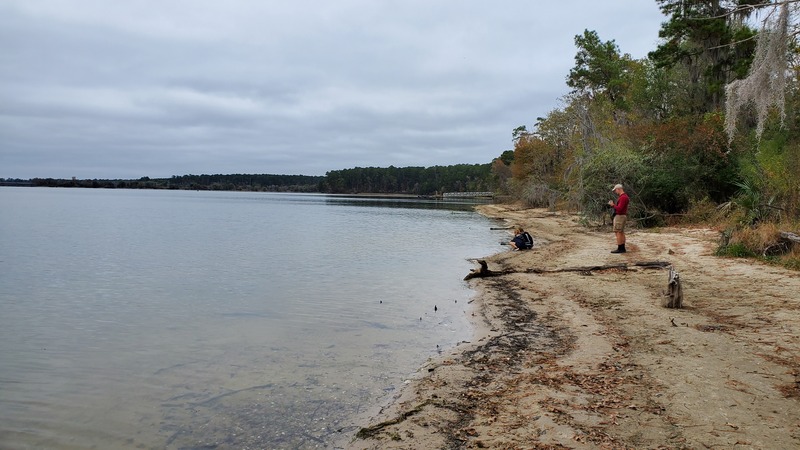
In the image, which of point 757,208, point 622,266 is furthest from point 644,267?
point 757,208

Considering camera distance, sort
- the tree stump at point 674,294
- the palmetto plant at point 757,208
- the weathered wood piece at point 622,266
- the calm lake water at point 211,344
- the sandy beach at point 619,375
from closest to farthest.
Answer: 1. the sandy beach at point 619,375
2. the calm lake water at point 211,344
3. the tree stump at point 674,294
4. the weathered wood piece at point 622,266
5. the palmetto plant at point 757,208

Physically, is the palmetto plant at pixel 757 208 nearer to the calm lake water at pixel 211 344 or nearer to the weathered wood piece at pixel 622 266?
the weathered wood piece at pixel 622 266

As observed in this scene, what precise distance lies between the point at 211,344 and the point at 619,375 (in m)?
6.66

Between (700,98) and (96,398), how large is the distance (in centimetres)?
3077

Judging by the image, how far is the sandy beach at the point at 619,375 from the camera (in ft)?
15.5

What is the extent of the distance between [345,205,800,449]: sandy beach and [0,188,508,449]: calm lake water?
76cm

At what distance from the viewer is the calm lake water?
19.7ft

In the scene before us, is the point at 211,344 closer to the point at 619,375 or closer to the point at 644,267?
the point at 619,375

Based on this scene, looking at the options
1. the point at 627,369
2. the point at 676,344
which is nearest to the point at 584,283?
the point at 676,344

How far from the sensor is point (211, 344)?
9.46 m

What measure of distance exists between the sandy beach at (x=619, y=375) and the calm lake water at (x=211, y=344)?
0.76 metres

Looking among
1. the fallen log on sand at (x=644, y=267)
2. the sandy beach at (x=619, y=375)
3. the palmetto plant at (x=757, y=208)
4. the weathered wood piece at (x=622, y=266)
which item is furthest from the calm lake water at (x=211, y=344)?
the palmetto plant at (x=757, y=208)

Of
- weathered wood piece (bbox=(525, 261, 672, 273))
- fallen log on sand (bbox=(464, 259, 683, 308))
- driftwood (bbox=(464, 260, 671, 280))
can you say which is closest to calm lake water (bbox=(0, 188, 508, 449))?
driftwood (bbox=(464, 260, 671, 280))

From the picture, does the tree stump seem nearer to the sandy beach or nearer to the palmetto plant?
the sandy beach
